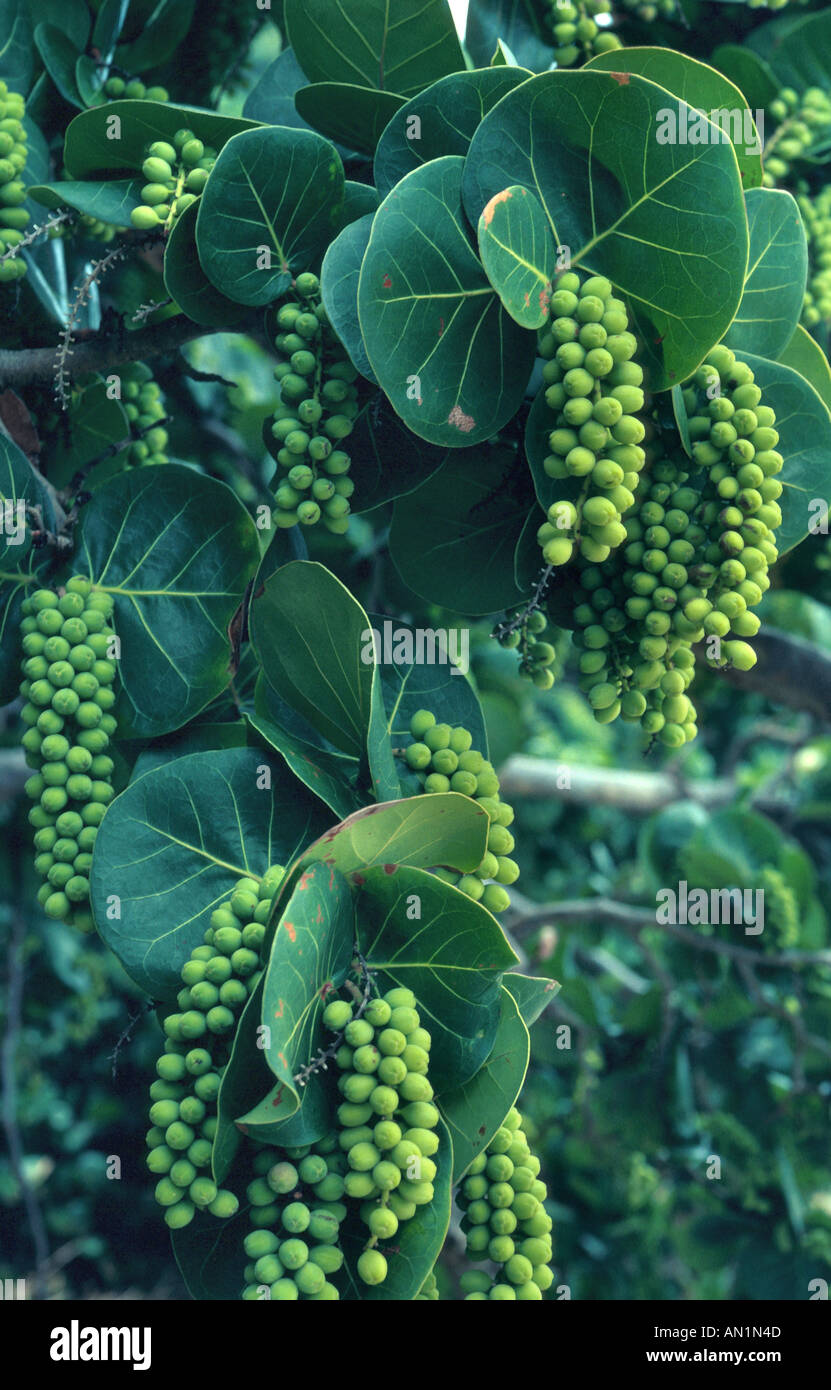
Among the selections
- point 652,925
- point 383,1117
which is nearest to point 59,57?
point 383,1117

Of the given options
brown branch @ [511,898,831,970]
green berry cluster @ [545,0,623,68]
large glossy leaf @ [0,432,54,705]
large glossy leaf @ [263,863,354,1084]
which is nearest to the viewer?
large glossy leaf @ [263,863,354,1084]

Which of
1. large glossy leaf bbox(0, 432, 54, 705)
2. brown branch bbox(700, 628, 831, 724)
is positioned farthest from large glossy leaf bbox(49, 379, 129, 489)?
brown branch bbox(700, 628, 831, 724)

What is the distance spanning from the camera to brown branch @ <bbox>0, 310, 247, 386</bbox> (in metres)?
1.17

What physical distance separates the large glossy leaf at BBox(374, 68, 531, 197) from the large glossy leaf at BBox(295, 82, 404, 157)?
0.07m

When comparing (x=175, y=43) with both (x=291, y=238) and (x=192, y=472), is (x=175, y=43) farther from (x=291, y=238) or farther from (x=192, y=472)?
(x=192, y=472)

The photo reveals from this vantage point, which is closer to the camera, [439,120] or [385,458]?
[439,120]

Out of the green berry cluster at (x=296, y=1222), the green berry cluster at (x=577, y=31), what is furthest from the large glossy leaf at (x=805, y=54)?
the green berry cluster at (x=296, y=1222)

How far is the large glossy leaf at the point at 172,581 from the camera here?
1.10 meters

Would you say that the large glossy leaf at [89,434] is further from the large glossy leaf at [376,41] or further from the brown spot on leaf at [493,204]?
→ the brown spot on leaf at [493,204]

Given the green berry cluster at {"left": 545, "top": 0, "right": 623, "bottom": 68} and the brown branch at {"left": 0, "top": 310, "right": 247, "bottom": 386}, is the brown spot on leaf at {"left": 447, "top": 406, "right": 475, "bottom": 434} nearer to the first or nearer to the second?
the brown branch at {"left": 0, "top": 310, "right": 247, "bottom": 386}

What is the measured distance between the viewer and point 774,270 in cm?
107

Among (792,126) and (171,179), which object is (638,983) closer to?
(792,126)

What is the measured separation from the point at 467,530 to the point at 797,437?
1.14ft

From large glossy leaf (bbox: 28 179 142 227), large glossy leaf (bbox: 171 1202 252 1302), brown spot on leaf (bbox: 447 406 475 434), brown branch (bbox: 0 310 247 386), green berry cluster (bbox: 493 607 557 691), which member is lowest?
large glossy leaf (bbox: 171 1202 252 1302)
